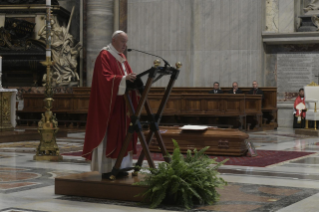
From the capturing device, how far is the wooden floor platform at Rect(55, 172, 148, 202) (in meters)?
4.71

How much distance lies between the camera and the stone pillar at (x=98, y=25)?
19.4 meters

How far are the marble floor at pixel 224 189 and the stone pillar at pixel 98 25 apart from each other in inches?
423

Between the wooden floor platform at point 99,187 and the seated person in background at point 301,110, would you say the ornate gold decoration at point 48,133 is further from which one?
the seated person in background at point 301,110

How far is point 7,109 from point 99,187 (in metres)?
7.88

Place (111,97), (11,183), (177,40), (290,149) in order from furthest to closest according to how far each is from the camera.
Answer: (177,40)
(290,149)
(11,183)
(111,97)

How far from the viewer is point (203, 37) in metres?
18.2

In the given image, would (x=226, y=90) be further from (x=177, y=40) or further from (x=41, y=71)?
(x=41, y=71)

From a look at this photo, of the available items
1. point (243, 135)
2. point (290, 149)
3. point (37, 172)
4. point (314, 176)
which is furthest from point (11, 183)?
point (290, 149)

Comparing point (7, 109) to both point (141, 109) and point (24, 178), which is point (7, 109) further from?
point (141, 109)

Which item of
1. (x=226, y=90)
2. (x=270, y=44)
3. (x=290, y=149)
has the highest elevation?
(x=270, y=44)

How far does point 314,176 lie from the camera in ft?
21.5

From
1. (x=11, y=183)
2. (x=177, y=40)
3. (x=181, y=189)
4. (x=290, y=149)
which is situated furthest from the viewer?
(x=177, y=40)

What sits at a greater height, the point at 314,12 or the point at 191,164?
the point at 314,12

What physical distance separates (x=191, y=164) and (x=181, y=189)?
248mm
